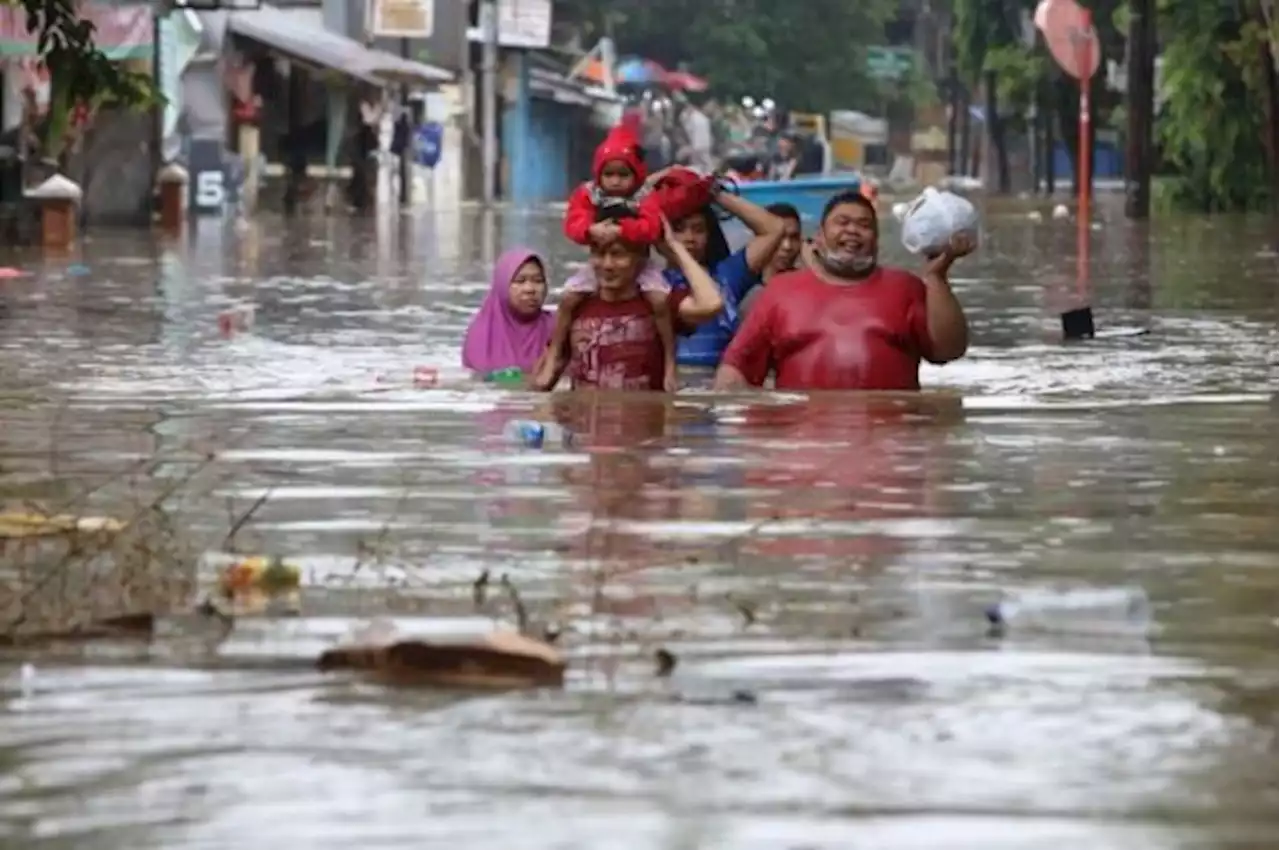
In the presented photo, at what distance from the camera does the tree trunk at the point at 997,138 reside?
77.8 m

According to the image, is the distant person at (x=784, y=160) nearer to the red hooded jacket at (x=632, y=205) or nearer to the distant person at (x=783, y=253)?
the distant person at (x=783, y=253)

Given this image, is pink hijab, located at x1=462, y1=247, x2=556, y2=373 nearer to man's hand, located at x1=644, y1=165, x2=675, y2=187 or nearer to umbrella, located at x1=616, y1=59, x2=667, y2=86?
man's hand, located at x1=644, y1=165, x2=675, y2=187

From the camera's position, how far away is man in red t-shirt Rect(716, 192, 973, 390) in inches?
488

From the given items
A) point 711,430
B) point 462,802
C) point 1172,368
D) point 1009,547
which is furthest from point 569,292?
point 462,802

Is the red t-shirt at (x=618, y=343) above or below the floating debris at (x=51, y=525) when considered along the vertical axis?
above

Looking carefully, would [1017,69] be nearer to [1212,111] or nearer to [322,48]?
[322,48]

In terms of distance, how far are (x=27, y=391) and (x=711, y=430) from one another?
3678 mm

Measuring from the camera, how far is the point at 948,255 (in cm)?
1238

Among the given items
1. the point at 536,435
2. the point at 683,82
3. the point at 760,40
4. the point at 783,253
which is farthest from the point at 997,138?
the point at 536,435

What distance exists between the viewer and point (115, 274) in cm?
2689

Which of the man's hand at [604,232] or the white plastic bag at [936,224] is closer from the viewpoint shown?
the white plastic bag at [936,224]

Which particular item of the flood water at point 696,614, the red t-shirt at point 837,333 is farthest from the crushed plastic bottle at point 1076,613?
the red t-shirt at point 837,333

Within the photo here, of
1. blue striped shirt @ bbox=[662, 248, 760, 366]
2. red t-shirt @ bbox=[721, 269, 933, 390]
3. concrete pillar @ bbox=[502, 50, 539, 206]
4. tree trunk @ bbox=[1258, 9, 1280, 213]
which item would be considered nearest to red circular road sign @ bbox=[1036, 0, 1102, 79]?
tree trunk @ bbox=[1258, 9, 1280, 213]

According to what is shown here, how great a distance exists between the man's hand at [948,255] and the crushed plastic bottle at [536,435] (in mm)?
1571
